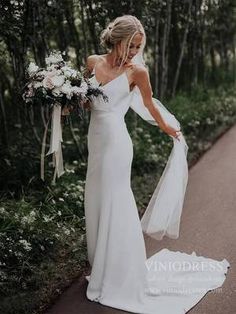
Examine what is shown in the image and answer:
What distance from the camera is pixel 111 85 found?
3838 mm

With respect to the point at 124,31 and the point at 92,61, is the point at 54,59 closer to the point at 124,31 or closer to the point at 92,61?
the point at 92,61

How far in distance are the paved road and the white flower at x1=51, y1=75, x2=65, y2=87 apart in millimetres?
1643

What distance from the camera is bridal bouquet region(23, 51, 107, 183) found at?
12.5 feet

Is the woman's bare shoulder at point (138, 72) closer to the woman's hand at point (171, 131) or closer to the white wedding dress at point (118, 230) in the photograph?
the white wedding dress at point (118, 230)

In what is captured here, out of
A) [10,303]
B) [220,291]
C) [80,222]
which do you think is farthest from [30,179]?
[220,291]

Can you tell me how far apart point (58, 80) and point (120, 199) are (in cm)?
99

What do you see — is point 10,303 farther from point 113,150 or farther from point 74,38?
point 74,38

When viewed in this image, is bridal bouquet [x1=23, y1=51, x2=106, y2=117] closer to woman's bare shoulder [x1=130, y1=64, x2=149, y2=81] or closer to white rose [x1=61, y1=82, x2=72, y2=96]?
white rose [x1=61, y1=82, x2=72, y2=96]

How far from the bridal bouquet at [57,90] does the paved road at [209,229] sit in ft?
3.95

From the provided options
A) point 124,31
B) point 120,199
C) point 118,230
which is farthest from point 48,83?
point 118,230

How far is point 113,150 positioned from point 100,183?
0.28 metres

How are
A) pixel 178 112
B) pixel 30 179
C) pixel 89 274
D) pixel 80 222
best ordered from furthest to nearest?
pixel 178 112
pixel 30 179
pixel 80 222
pixel 89 274

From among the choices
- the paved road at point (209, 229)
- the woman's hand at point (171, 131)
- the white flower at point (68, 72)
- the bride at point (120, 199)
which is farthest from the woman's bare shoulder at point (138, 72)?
the paved road at point (209, 229)

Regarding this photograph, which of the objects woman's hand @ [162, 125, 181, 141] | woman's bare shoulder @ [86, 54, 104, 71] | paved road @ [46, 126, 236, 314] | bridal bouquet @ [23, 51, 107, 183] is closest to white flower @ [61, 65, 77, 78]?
bridal bouquet @ [23, 51, 107, 183]
